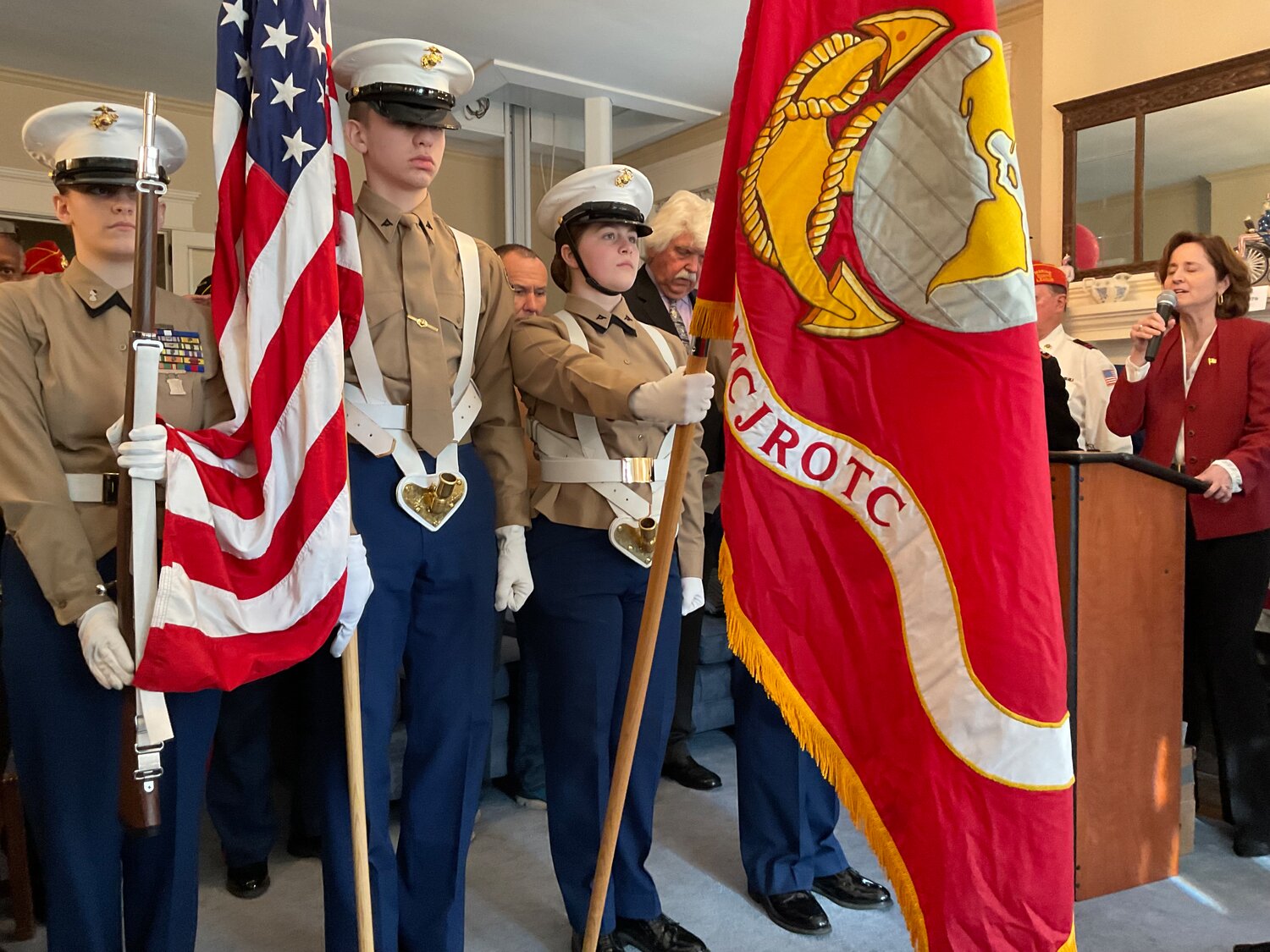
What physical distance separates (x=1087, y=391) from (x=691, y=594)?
2.58 meters

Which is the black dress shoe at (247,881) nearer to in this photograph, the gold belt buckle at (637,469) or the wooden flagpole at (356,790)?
the wooden flagpole at (356,790)

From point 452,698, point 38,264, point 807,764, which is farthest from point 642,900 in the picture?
point 38,264

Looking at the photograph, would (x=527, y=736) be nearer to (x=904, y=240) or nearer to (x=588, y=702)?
(x=588, y=702)

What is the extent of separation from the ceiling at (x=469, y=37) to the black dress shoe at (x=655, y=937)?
15.8 feet

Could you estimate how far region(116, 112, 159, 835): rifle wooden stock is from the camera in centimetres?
145

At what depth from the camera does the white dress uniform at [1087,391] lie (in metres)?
4.07

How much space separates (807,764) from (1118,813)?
78 centimetres

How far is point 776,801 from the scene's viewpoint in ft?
7.54

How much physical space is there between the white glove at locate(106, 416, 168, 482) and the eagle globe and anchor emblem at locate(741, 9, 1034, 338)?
90cm

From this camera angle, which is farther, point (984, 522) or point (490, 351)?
point (490, 351)

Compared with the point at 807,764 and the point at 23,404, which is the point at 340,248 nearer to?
the point at 23,404

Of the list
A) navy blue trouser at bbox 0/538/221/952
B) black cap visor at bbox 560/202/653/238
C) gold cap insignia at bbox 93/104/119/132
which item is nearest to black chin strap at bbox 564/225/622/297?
black cap visor at bbox 560/202/653/238

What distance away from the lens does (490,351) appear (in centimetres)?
197

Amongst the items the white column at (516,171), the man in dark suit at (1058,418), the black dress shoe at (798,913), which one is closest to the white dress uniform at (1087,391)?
the man in dark suit at (1058,418)
